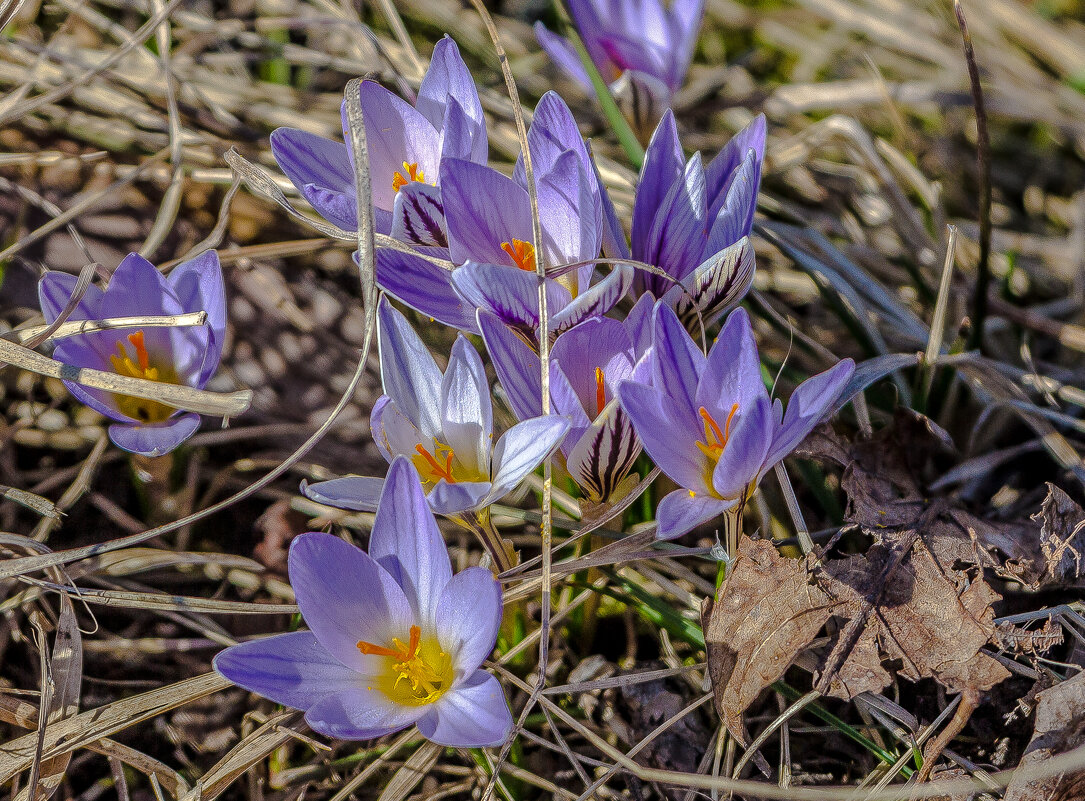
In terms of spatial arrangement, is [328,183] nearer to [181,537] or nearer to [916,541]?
[181,537]

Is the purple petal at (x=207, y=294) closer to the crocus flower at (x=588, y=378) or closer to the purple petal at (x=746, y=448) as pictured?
the crocus flower at (x=588, y=378)

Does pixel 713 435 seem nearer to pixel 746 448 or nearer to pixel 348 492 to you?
pixel 746 448

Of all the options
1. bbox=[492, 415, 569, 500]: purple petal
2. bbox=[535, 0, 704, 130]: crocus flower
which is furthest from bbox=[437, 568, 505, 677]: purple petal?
bbox=[535, 0, 704, 130]: crocus flower

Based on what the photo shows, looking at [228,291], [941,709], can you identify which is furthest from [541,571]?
[228,291]

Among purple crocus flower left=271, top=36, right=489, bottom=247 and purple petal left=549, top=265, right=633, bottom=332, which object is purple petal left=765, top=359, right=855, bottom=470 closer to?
purple petal left=549, top=265, right=633, bottom=332

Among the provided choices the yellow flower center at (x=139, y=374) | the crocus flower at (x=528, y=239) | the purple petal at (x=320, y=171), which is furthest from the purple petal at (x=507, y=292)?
the yellow flower center at (x=139, y=374)

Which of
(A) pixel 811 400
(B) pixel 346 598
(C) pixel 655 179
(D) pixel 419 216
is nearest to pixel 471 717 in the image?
(B) pixel 346 598
